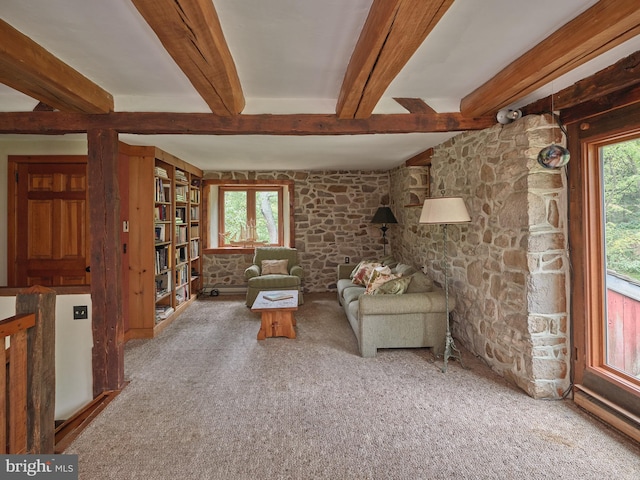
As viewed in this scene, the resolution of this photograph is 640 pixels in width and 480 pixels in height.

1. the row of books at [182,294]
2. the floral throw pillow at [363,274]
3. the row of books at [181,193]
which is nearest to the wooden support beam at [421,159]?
the floral throw pillow at [363,274]

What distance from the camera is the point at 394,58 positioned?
164 cm

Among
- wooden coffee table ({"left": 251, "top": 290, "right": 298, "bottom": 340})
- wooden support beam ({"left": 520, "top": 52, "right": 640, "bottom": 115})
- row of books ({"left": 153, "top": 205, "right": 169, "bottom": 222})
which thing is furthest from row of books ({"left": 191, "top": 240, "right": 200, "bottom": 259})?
wooden support beam ({"left": 520, "top": 52, "right": 640, "bottom": 115})

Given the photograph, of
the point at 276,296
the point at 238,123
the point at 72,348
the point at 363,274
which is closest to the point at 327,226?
the point at 363,274

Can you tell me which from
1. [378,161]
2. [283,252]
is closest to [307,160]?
[378,161]

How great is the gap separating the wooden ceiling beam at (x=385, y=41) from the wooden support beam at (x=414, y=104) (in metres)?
0.51

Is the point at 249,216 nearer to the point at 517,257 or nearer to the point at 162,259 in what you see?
the point at 162,259

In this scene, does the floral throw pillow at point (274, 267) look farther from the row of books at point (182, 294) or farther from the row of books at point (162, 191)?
the row of books at point (162, 191)

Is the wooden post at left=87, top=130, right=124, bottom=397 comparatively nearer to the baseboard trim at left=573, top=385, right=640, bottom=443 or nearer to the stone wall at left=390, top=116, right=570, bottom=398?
the stone wall at left=390, top=116, right=570, bottom=398

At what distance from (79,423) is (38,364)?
758mm

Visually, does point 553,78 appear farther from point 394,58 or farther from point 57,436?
point 57,436

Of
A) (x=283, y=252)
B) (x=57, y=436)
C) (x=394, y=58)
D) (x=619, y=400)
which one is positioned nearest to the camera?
(x=394, y=58)

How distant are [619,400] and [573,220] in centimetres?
118

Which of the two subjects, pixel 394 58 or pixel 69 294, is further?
pixel 69 294

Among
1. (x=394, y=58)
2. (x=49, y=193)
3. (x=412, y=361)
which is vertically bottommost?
(x=412, y=361)
